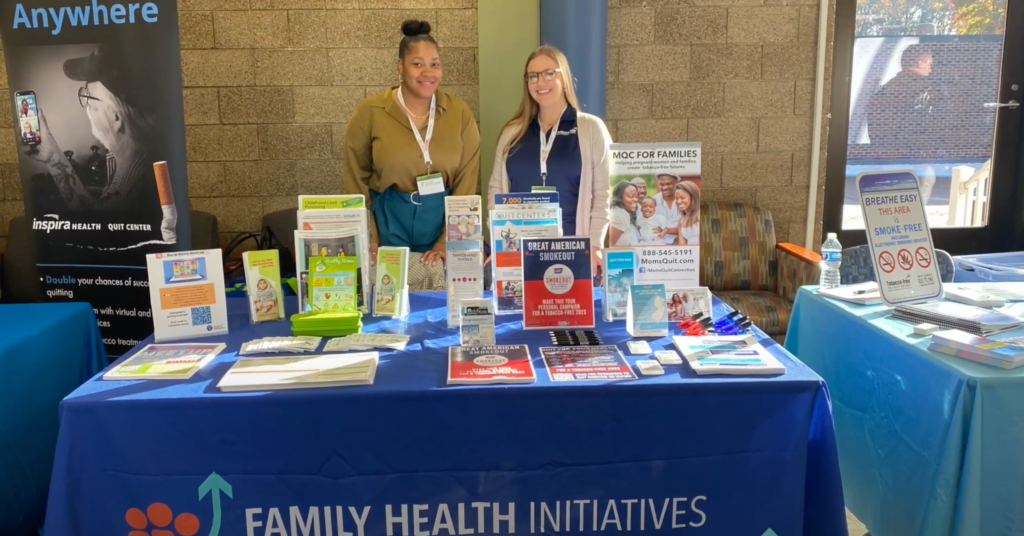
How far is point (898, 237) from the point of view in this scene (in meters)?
1.96

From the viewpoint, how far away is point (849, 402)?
1.97m

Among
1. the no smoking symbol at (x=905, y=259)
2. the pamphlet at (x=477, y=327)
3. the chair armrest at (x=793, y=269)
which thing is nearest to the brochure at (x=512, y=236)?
the pamphlet at (x=477, y=327)

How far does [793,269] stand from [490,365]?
93.3 inches

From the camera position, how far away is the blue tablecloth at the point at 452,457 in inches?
59.0

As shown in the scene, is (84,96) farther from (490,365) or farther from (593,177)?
(490,365)

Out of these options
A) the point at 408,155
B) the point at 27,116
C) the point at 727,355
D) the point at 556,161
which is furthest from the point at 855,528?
the point at 27,116

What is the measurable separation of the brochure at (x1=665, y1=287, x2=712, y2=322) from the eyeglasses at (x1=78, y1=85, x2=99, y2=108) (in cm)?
228

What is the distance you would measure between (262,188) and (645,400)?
2.88 m

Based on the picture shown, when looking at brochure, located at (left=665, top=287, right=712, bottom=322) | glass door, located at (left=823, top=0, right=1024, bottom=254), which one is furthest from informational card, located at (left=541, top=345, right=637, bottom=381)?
glass door, located at (left=823, top=0, right=1024, bottom=254)

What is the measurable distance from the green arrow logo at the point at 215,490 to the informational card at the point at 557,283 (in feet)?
2.59

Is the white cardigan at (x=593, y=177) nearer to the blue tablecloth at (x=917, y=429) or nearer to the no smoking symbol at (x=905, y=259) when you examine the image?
the blue tablecloth at (x=917, y=429)

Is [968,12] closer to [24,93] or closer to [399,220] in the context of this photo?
[399,220]

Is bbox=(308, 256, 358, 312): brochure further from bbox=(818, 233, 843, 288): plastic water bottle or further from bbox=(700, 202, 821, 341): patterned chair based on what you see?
bbox=(700, 202, 821, 341): patterned chair

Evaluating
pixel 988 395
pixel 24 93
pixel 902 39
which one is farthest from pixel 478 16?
pixel 988 395
